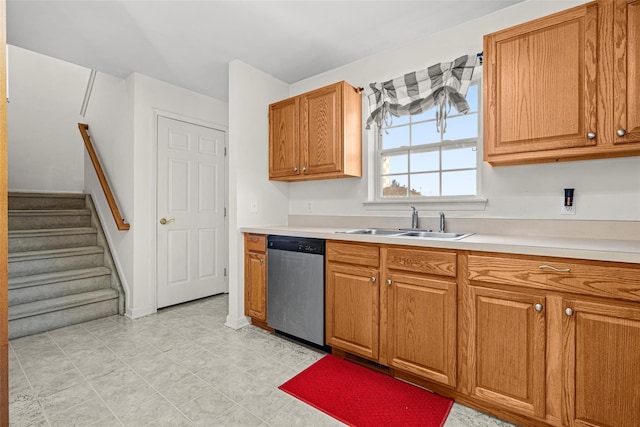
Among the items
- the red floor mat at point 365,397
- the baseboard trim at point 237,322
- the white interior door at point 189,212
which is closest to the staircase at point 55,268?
the white interior door at point 189,212

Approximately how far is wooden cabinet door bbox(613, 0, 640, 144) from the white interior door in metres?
3.60

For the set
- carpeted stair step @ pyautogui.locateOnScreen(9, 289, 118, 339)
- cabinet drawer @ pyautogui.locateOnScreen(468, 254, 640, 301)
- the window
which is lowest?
carpeted stair step @ pyautogui.locateOnScreen(9, 289, 118, 339)

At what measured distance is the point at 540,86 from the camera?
1739mm

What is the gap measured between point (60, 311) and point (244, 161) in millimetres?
2185

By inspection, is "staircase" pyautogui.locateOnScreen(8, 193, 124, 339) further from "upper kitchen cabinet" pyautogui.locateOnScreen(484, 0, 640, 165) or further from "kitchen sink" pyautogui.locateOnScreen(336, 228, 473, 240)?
"upper kitchen cabinet" pyautogui.locateOnScreen(484, 0, 640, 165)

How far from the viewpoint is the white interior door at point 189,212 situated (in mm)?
3365

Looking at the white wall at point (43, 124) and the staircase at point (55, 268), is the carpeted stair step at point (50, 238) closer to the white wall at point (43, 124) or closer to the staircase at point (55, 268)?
the staircase at point (55, 268)

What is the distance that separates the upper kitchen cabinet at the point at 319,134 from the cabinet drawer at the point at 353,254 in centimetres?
74

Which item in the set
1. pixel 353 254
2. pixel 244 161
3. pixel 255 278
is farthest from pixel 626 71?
pixel 255 278

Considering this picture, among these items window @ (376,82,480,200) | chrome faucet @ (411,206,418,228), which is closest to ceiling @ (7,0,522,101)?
window @ (376,82,480,200)

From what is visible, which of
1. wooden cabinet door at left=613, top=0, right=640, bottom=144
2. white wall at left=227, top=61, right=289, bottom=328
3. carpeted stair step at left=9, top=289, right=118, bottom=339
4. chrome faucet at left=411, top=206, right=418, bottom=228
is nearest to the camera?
wooden cabinet door at left=613, top=0, right=640, bottom=144

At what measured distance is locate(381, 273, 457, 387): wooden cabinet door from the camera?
1722 millimetres

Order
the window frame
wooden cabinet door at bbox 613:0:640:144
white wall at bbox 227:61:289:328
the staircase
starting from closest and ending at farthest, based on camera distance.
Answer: wooden cabinet door at bbox 613:0:640:144
the window frame
the staircase
white wall at bbox 227:61:289:328

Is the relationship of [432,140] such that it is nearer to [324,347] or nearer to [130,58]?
[324,347]
